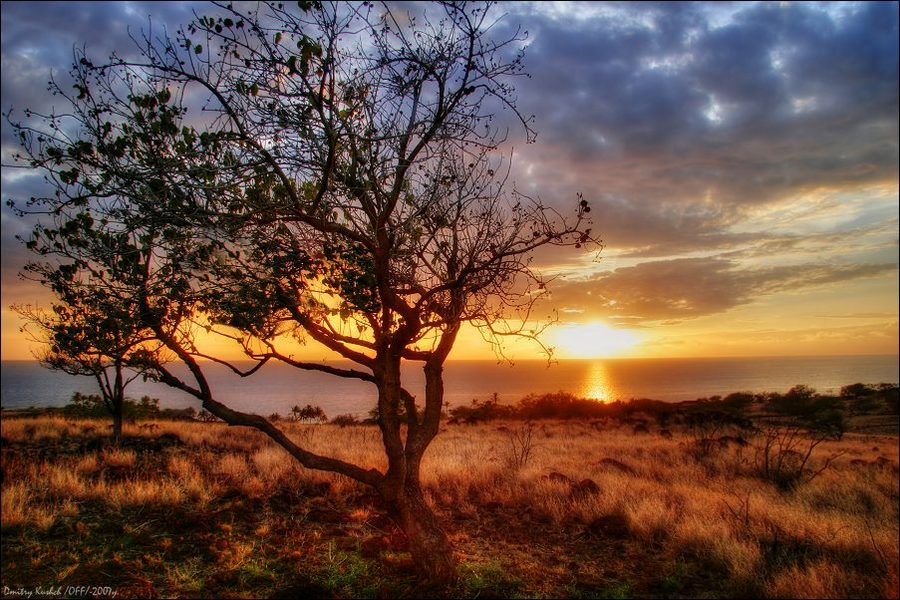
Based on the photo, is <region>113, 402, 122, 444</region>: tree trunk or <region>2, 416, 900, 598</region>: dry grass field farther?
<region>113, 402, 122, 444</region>: tree trunk

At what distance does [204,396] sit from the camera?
21.6 ft

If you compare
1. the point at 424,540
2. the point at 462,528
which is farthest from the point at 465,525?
the point at 424,540

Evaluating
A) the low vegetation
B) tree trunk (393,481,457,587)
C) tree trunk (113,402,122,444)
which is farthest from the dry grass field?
tree trunk (113,402,122,444)

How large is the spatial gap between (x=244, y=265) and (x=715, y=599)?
713 cm

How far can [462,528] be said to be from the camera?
886cm

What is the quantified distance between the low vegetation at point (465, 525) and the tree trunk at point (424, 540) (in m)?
0.23

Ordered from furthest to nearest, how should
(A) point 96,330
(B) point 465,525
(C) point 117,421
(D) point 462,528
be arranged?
1. (C) point 117,421
2. (B) point 465,525
3. (D) point 462,528
4. (A) point 96,330

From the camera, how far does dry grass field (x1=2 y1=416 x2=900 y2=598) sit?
6391 mm

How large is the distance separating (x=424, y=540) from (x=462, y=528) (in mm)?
2662

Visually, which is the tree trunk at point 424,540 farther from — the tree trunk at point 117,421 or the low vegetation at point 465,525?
the tree trunk at point 117,421

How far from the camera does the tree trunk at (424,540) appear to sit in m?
6.32

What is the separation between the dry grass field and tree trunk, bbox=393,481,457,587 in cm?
29

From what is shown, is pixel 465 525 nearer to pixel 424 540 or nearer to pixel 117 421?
pixel 424 540

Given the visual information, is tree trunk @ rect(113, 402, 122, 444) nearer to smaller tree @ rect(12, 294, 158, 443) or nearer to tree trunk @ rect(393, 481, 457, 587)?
smaller tree @ rect(12, 294, 158, 443)
